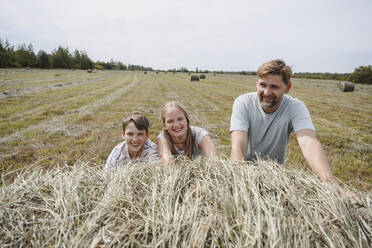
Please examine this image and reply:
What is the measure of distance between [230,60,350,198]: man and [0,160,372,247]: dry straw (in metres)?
1.12

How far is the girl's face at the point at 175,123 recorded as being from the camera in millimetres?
2785

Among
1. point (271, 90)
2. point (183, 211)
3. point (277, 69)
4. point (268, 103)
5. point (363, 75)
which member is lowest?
point (183, 211)

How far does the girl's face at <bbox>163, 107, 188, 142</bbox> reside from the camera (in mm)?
2785

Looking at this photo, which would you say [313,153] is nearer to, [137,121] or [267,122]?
[267,122]

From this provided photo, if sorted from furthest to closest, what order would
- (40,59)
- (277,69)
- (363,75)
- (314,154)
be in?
(40,59), (363,75), (277,69), (314,154)

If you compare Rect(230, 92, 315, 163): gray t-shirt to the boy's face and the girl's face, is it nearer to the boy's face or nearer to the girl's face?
the girl's face

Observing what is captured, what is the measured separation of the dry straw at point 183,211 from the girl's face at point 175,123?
1579 mm

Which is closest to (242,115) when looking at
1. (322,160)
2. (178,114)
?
(178,114)

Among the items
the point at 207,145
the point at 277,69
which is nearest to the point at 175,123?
the point at 207,145

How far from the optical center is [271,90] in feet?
8.34

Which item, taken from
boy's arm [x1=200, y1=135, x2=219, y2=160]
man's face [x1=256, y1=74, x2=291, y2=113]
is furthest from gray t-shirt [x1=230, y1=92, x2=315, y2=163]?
boy's arm [x1=200, y1=135, x2=219, y2=160]

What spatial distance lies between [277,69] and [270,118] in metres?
0.70

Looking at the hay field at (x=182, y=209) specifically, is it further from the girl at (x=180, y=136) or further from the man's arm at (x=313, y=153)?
the girl at (x=180, y=136)

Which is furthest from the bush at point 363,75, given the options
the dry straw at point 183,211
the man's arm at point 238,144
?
the dry straw at point 183,211
